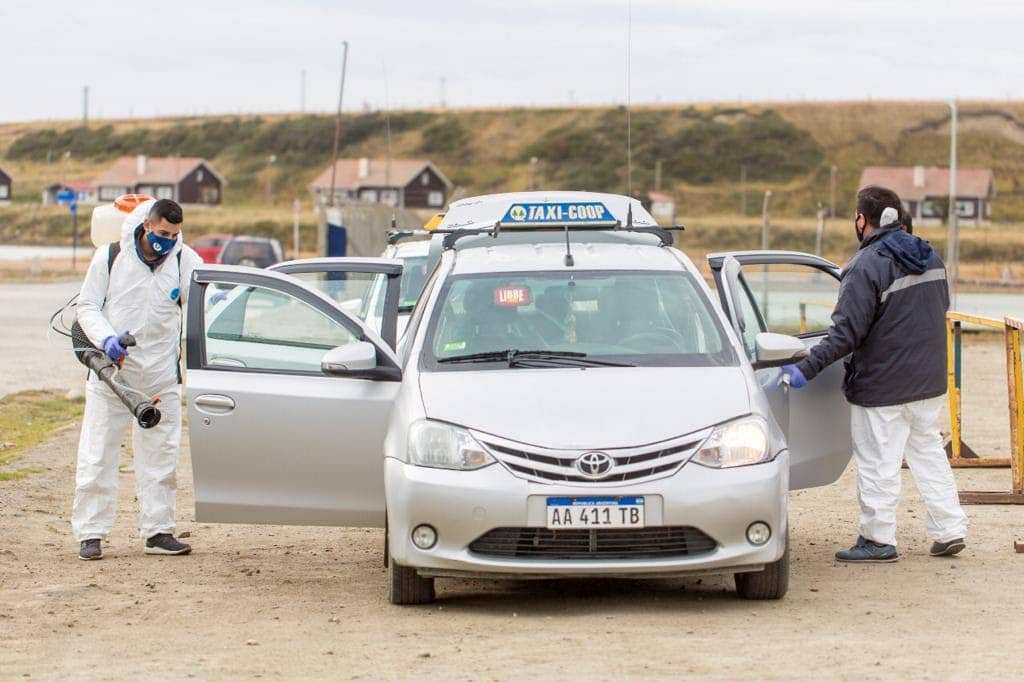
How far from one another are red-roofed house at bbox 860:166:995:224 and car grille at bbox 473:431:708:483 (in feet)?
351

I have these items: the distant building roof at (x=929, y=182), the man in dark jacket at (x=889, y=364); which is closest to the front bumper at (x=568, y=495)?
the man in dark jacket at (x=889, y=364)

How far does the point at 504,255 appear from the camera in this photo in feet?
26.4

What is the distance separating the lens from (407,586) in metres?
7.04

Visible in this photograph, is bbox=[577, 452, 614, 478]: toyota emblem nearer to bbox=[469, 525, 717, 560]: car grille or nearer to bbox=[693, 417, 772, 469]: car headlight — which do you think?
bbox=[469, 525, 717, 560]: car grille

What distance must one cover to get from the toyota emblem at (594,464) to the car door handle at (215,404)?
188 cm

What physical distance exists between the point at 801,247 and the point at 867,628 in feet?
275

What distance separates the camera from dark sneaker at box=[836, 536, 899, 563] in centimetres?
817

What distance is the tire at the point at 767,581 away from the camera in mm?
7000

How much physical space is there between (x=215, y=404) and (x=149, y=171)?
12660 cm

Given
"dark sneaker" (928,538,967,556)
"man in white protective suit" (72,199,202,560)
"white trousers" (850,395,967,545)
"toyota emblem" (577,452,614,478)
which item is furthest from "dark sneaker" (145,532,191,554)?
"dark sneaker" (928,538,967,556)

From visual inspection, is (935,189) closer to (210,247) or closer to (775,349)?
(210,247)

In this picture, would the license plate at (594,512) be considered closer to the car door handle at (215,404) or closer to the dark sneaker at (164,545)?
the car door handle at (215,404)

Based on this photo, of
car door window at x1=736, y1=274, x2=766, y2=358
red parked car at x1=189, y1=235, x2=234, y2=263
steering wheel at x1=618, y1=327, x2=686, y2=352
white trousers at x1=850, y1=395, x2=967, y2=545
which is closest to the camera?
steering wheel at x1=618, y1=327, x2=686, y2=352

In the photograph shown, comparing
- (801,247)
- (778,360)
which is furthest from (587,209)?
(801,247)
